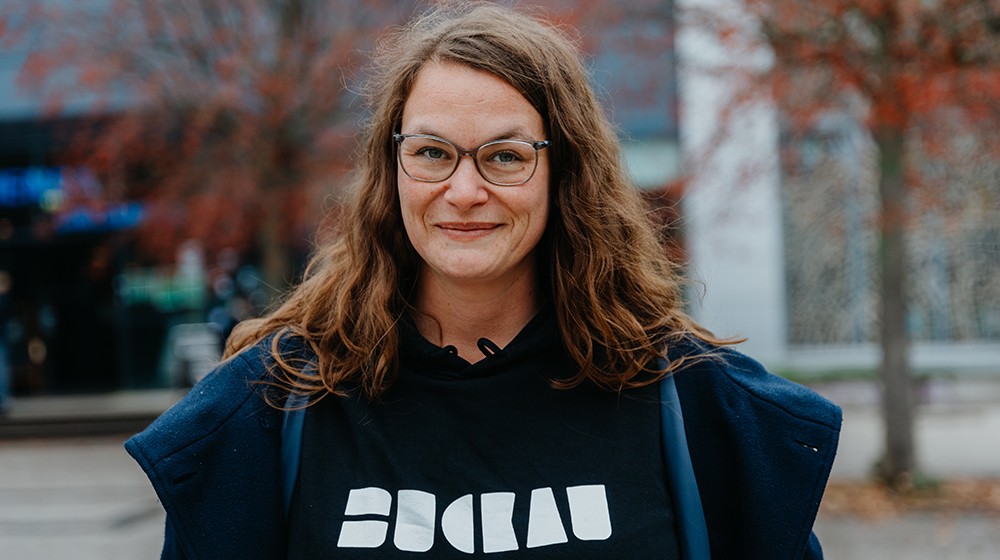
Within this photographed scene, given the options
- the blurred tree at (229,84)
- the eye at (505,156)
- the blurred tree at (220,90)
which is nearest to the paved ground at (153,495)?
the blurred tree at (220,90)

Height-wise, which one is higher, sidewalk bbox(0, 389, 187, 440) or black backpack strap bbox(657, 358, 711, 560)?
black backpack strap bbox(657, 358, 711, 560)

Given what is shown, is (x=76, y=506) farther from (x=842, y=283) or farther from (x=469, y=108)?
(x=842, y=283)

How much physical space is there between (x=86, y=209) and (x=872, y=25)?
7.84 metres

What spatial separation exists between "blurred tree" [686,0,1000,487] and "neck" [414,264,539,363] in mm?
4864

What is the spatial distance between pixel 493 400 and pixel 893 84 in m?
5.33

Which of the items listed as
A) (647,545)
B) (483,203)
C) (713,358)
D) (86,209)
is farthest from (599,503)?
(86,209)

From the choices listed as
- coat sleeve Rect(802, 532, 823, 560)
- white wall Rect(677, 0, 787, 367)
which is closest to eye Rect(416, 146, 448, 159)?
coat sleeve Rect(802, 532, 823, 560)

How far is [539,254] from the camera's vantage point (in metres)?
2.01

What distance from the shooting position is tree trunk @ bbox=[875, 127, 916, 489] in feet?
21.3

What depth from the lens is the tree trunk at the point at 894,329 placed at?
6.48 m

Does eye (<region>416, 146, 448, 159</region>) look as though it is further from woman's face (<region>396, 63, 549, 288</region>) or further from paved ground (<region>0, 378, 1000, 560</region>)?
paved ground (<region>0, 378, 1000, 560</region>)

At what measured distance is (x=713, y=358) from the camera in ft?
6.11

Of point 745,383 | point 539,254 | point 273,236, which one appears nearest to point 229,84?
point 273,236

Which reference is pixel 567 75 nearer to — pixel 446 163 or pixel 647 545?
pixel 446 163
